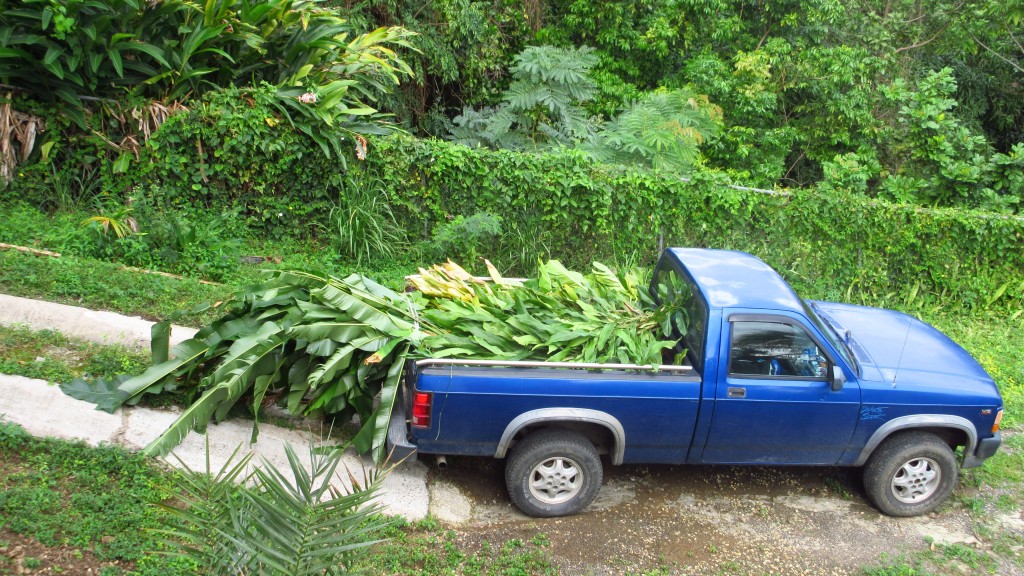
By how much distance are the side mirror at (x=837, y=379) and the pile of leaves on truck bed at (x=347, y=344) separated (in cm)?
115

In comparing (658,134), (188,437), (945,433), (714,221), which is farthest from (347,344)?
(658,134)

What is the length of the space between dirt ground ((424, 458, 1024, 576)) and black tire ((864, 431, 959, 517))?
14cm

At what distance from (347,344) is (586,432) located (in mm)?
1807

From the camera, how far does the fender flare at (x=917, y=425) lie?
5.54 meters

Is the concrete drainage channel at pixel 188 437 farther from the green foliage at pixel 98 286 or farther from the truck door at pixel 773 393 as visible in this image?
the truck door at pixel 773 393

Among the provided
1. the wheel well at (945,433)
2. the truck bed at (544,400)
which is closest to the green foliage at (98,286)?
the truck bed at (544,400)

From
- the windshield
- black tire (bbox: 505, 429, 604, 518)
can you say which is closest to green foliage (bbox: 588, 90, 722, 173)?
the windshield

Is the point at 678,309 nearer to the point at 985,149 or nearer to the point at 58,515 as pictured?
the point at 58,515

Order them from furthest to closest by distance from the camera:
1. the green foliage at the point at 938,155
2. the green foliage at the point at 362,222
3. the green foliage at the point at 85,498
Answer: the green foliage at the point at 938,155 < the green foliage at the point at 362,222 < the green foliage at the point at 85,498

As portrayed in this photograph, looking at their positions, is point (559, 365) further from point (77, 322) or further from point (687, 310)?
point (77, 322)

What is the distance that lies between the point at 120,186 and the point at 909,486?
8183 millimetres

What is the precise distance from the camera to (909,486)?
5773 mm

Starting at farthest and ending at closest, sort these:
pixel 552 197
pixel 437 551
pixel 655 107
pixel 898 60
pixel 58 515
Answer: pixel 898 60
pixel 655 107
pixel 552 197
pixel 437 551
pixel 58 515

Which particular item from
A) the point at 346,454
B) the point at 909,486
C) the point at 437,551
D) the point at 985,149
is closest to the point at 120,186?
the point at 346,454
